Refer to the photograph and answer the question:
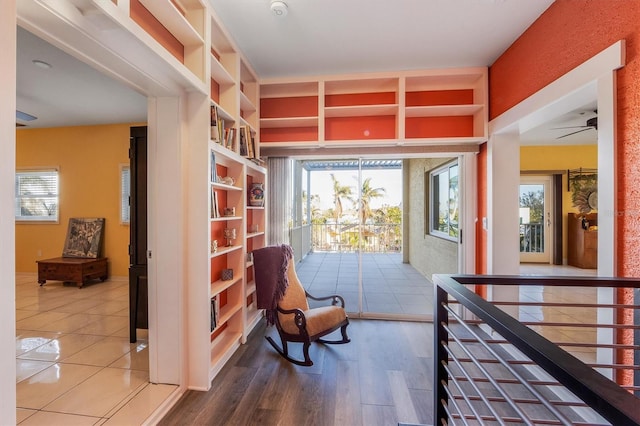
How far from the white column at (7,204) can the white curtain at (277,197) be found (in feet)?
8.20

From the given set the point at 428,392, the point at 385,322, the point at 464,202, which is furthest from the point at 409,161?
the point at 428,392

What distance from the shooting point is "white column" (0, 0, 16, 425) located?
0.90 m

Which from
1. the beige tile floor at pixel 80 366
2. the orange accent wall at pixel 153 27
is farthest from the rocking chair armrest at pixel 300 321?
the orange accent wall at pixel 153 27

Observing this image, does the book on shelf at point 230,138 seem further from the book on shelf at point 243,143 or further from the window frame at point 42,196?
the window frame at point 42,196

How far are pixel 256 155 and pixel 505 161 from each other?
261 centimetres

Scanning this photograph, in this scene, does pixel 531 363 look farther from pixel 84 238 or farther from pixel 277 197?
pixel 84 238

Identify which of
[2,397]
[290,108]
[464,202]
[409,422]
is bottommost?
[409,422]

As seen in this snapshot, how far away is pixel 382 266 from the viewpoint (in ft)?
15.6

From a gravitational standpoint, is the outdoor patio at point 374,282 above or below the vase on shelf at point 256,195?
below

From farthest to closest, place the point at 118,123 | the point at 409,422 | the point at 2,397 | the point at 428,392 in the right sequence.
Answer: the point at 118,123 → the point at 428,392 → the point at 409,422 → the point at 2,397

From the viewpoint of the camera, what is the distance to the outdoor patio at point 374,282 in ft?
11.5

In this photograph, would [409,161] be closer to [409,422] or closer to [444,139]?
[444,139]

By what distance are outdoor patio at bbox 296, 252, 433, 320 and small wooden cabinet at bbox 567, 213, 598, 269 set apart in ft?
12.5

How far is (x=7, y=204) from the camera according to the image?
928 millimetres
